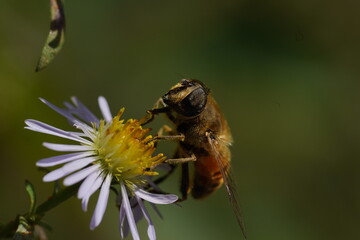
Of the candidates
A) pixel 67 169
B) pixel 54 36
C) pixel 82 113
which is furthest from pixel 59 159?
pixel 82 113

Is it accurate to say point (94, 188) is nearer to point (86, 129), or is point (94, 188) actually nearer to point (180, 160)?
point (86, 129)

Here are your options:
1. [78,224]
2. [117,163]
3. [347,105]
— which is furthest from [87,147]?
[347,105]

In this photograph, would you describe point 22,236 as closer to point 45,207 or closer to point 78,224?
point 45,207

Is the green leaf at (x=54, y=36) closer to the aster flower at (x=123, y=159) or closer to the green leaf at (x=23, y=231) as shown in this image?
the aster flower at (x=123, y=159)

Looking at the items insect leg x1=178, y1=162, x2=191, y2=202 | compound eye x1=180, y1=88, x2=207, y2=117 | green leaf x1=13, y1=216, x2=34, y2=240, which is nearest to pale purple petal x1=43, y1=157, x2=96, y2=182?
green leaf x1=13, y1=216, x2=34, y2=240

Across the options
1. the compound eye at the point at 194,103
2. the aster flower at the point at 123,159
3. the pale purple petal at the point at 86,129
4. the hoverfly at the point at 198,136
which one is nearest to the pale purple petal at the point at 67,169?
the aster flower at the point at 123,159
